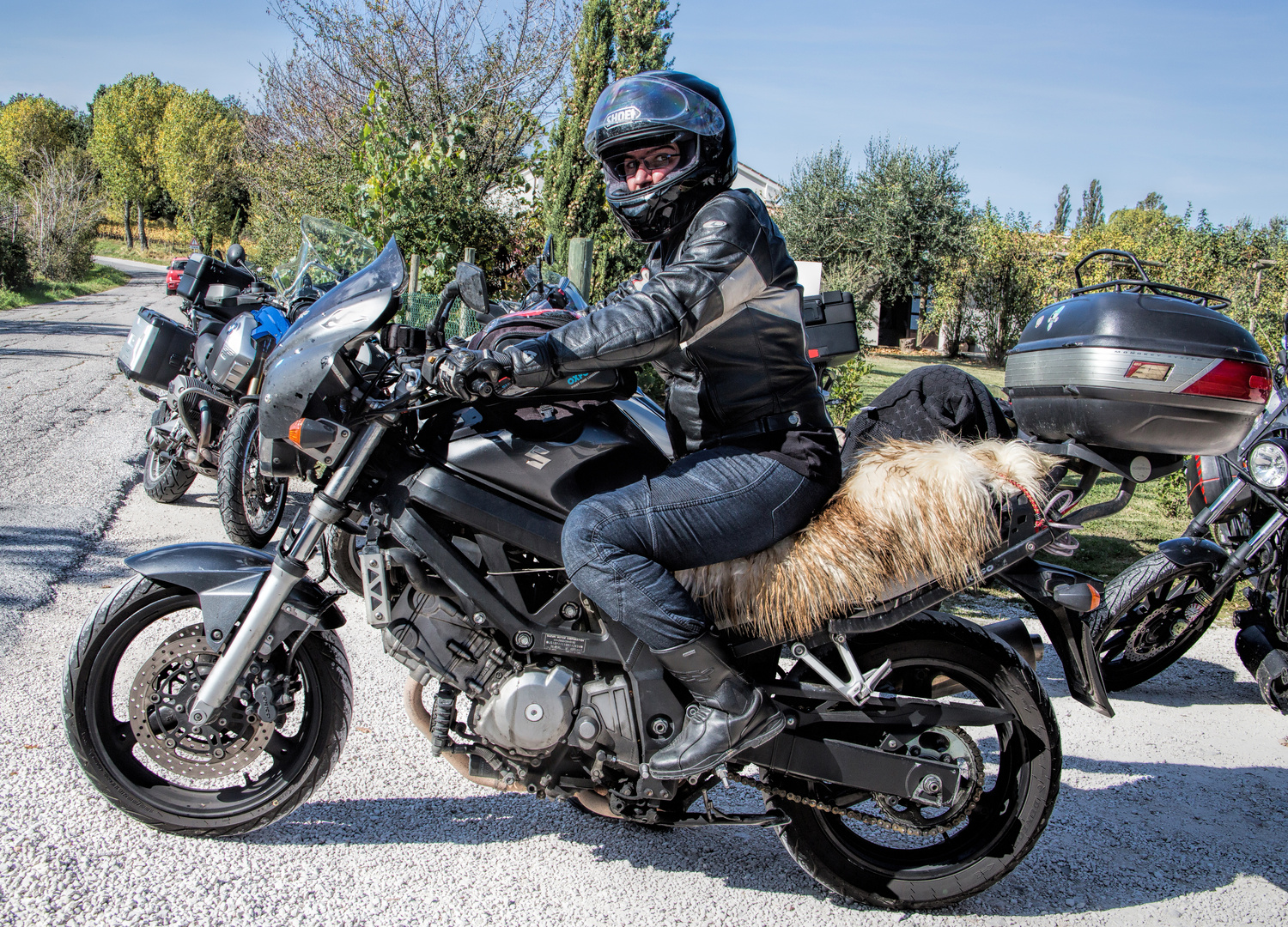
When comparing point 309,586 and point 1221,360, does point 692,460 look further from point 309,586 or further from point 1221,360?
point 1221,360

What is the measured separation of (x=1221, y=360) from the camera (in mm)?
2434

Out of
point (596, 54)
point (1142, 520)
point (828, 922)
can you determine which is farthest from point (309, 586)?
point (596, 54)

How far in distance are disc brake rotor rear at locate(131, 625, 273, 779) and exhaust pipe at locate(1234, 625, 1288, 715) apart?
4.18 meters

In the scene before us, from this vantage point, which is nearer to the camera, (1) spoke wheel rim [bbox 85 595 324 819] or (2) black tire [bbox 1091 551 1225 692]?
(1) spoke wheel rim [bbox 85 595 324 819]

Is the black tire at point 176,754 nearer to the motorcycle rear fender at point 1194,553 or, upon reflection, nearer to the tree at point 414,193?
the motorcycle rear fender at point 1194,553

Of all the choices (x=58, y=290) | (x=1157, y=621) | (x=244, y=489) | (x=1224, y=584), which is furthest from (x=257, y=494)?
(x=58, y=290)

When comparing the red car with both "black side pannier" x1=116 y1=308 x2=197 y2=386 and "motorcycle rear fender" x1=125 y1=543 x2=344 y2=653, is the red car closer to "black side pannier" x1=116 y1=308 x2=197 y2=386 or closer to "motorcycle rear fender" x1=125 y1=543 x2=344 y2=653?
"black side pannier" x1=116 y1=308 x2=197 y2=386

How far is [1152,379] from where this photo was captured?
7.91ft

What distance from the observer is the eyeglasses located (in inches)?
101

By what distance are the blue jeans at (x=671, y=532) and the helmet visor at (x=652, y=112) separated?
939 millimetres

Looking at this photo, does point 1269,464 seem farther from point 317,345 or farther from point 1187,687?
point 317,345

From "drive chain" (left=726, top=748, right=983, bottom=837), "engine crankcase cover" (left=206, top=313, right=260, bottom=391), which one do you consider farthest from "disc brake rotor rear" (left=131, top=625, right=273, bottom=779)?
"engine crankcase cover" (left=206, top=313, right=260, bottom=391)

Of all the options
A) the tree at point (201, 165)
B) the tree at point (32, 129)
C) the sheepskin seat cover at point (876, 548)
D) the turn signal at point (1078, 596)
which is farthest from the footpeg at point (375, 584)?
the tree at point (32, 129)

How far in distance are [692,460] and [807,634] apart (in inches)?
22.6
